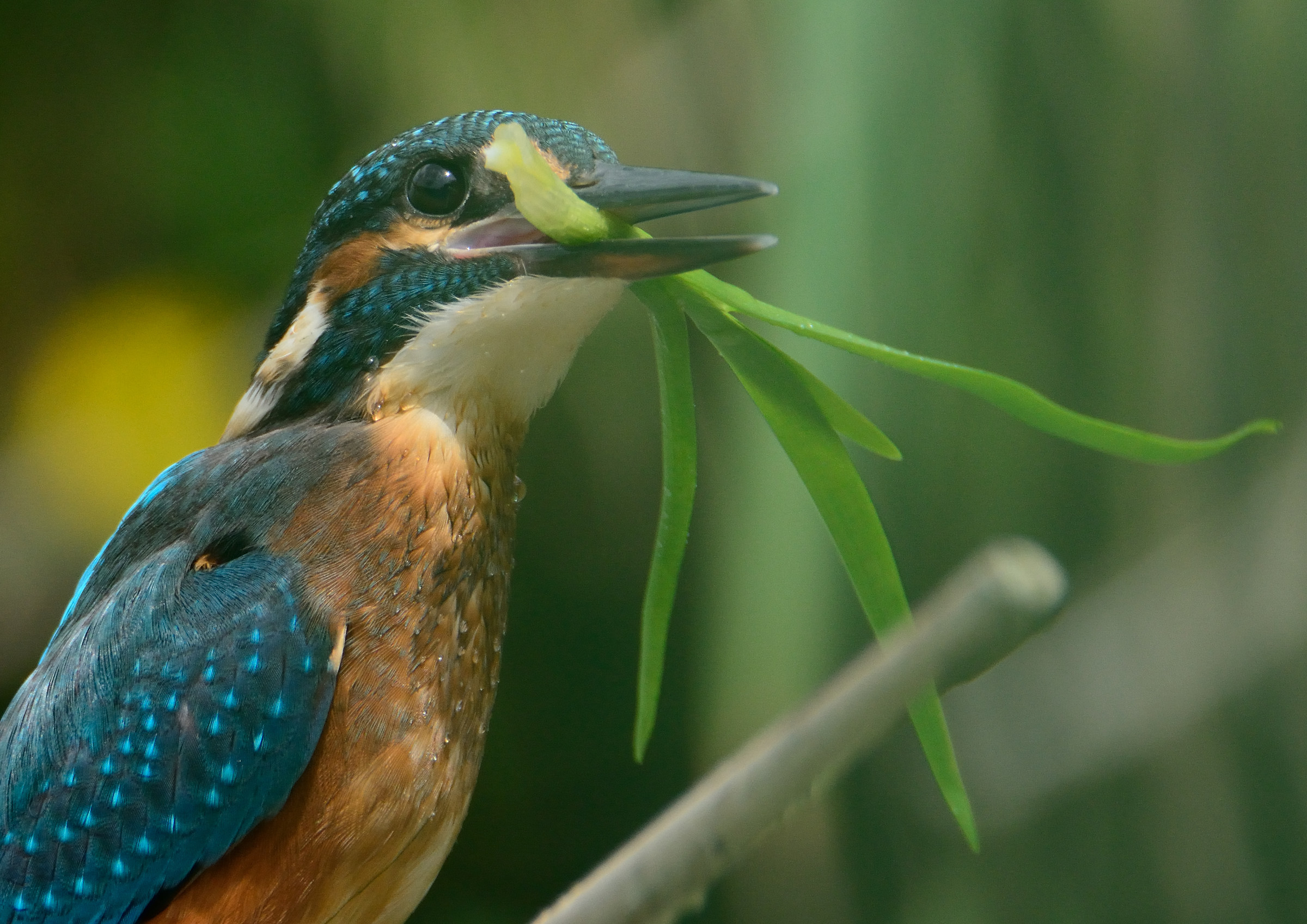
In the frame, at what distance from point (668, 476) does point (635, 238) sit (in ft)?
0.48

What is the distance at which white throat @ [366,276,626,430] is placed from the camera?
708 mm

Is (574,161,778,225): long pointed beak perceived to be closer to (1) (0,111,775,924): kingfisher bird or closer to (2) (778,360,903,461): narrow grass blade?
(1) (0,111,775,924): kingfisher bird

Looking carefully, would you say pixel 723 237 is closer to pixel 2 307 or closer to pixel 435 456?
pixel 435 456

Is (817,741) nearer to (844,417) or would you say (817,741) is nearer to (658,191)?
(844,417)

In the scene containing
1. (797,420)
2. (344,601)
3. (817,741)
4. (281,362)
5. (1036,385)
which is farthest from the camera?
(1036,385)

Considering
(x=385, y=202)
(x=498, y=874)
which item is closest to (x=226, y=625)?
(x=385, y=202)

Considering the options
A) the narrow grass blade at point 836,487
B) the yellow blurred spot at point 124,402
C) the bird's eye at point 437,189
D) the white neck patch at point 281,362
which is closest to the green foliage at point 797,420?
the narrow grass blade at point 836,487

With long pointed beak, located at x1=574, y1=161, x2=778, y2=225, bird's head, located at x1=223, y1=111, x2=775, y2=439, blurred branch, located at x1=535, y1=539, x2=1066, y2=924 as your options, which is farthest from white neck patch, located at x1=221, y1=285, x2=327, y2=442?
blurred branch, located at x1=535, y1=539, x2=1066, y2=924

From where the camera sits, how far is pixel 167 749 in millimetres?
695

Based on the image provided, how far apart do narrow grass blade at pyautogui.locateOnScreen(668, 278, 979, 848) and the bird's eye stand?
0.21 m

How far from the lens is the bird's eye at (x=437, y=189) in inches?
30.0

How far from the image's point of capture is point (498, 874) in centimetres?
163

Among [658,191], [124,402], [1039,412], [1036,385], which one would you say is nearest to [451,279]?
[658,191]

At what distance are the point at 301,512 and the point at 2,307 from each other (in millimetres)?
1204
